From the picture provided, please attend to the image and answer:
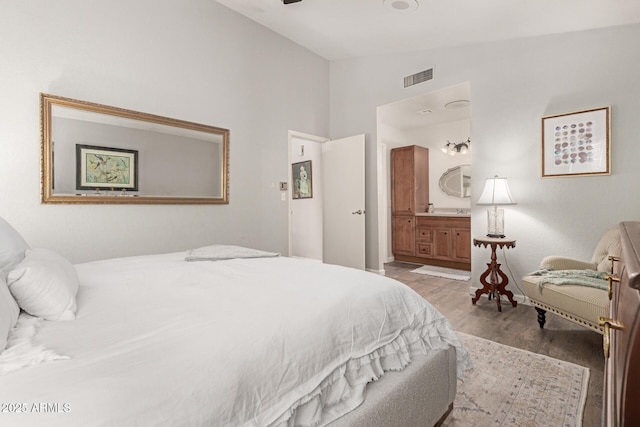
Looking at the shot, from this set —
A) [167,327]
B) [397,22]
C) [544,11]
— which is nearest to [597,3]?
[544,11]

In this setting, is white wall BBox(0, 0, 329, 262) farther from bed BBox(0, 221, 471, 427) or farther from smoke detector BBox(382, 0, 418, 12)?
smoke detector BBox(382, 0, 418, 12)

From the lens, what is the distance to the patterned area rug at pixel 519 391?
5.23 feet

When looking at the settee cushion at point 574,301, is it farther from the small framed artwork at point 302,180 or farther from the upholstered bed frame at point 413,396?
the small framed artwork at point 302,180

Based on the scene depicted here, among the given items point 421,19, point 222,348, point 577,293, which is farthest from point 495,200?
point 222,348

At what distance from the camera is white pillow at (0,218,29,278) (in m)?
1.21

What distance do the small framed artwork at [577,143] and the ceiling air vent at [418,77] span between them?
1.42 m

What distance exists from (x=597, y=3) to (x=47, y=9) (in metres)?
4.29

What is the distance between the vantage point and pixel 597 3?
2.54 m

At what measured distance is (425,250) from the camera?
5602mm

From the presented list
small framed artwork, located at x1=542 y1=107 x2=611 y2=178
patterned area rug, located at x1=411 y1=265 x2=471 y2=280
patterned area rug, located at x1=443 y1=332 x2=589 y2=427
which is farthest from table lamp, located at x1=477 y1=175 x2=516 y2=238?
patterned area rug, located at x1=443 y1=332 x2=589 y2=427

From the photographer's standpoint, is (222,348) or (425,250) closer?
(222,348)

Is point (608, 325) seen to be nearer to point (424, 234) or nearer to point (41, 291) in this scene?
point (41, 291)

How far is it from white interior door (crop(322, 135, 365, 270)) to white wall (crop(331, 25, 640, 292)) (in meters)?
1.22

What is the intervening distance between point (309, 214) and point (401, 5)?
366cm
